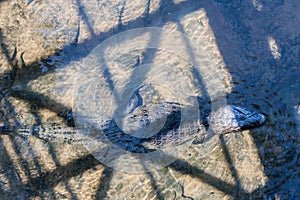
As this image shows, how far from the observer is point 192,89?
13.3 ft

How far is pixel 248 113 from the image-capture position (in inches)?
154

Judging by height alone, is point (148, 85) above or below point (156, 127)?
above

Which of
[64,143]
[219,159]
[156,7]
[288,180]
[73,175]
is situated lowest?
[288,180]

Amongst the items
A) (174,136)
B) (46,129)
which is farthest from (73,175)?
(174,136)

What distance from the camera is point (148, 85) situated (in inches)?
156

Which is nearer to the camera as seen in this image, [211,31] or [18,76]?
[18,76]

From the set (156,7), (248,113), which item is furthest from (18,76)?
(248,113)

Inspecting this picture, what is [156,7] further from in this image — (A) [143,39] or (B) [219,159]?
(B) [219,159]

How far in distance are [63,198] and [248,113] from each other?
222 centimetres

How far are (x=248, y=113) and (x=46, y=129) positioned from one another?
87.8 inches

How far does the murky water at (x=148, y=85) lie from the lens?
3.81m

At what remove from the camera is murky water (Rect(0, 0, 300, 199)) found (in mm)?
3814

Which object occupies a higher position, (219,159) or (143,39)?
(143,39)

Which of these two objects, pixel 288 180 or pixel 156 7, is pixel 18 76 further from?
pixel 288 180
